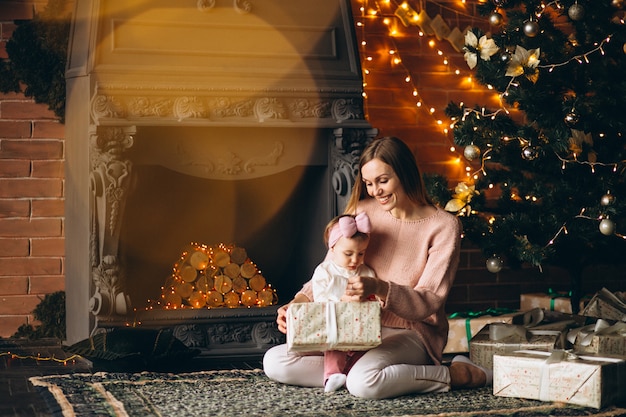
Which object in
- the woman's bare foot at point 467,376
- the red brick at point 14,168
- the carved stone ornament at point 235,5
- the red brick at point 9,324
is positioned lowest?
the woman's bare foot at point 467,376

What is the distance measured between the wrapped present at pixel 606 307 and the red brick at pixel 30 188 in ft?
7.54

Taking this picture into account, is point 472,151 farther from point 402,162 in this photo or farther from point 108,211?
point 108,211

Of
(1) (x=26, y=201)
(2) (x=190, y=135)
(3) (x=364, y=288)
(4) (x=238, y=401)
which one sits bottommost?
(4) (x=238, y=401)

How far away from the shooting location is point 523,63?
3.47 meters

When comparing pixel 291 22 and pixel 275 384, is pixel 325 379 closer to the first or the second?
pixel 275 384

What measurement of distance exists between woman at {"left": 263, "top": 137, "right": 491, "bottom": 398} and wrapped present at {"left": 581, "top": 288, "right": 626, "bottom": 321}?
839 millimetres

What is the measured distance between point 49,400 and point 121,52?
1396 mm

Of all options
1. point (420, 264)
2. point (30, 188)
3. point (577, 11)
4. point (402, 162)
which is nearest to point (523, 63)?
point (577, 11)

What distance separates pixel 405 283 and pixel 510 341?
0.52 meters

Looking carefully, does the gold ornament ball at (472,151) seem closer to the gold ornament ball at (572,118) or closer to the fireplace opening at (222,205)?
the gold ornament ball at (572,118)

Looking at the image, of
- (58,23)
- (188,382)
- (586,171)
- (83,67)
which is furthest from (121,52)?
(586,171)

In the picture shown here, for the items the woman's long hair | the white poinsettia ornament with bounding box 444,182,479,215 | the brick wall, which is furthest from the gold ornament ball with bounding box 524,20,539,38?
the brick wall

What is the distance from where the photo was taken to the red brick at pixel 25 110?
158 inches

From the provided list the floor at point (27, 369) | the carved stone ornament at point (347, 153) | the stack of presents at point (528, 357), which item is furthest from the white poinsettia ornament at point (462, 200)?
the floor at point (27, 369)
